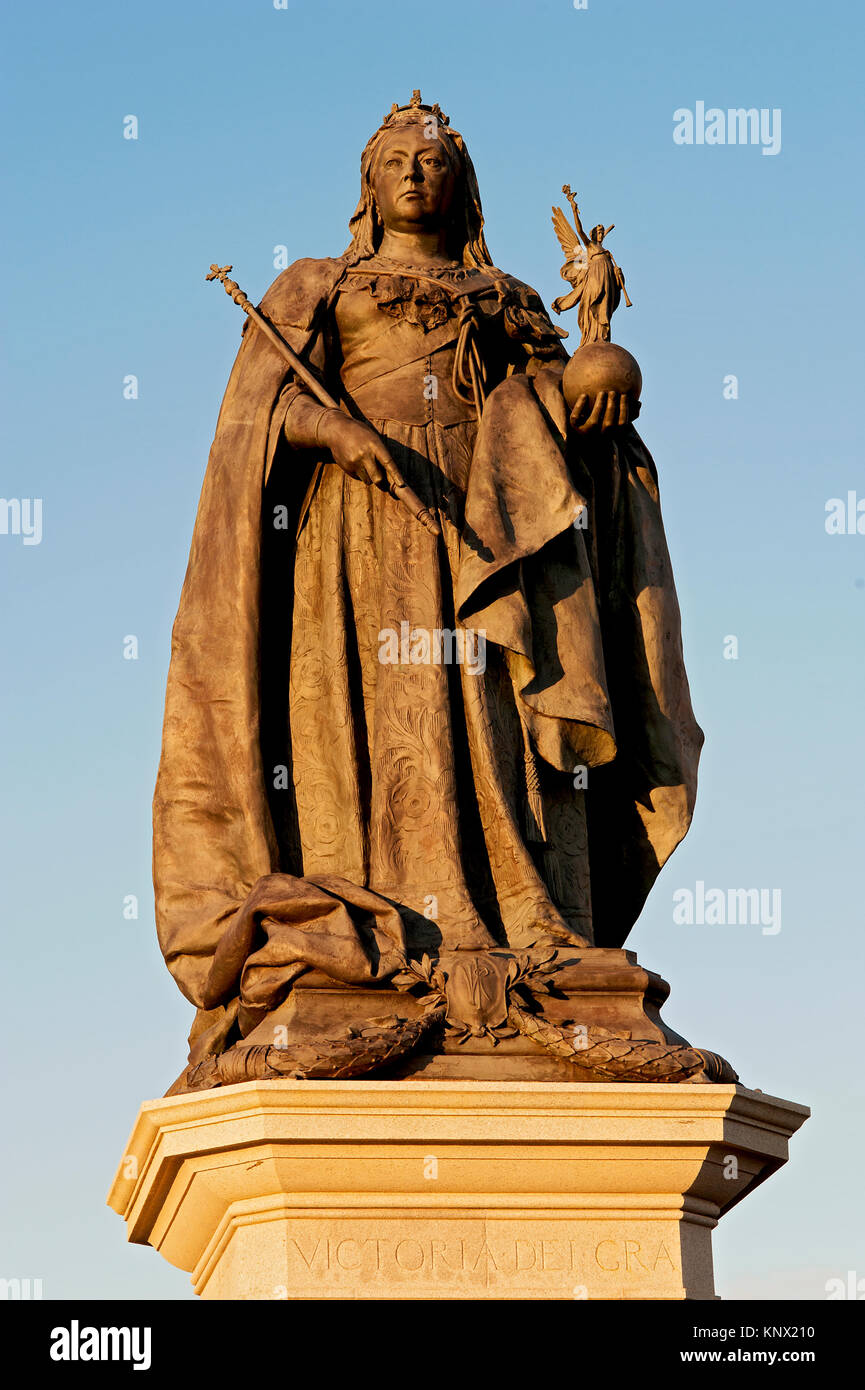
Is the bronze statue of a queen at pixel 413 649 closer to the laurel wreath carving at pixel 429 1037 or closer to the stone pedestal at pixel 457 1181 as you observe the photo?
the laurel wreath carving at pixel 429 1037

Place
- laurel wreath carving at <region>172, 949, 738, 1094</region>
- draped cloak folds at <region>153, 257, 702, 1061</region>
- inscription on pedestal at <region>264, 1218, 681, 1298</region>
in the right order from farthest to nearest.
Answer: draped cloak folds at <region>153, 257, 702, 1061</region> < laurel wreath carving at <region>172, 949, 738, 1094</region> < inscription on pedestal at <region>264, 1218, 681, 1298</region>

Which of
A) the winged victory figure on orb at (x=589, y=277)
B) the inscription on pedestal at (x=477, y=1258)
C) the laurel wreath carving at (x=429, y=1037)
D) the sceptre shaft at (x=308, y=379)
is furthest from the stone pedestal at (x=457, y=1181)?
the winged victory figure on orb at (x=589, y=277)

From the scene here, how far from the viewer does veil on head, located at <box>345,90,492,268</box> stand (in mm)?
13156

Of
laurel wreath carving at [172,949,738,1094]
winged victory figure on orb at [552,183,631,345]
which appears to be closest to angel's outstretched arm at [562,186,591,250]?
winged victory figure on orb at [552,183,631,345]

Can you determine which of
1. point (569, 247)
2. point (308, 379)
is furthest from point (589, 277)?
point (308, 379)

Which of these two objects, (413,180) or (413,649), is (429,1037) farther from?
(413,180)

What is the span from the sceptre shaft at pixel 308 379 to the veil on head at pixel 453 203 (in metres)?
0.72

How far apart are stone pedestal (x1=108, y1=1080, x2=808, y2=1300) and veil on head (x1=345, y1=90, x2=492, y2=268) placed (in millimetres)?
4695

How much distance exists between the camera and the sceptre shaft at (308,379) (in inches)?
465

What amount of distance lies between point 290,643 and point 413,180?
252 cm

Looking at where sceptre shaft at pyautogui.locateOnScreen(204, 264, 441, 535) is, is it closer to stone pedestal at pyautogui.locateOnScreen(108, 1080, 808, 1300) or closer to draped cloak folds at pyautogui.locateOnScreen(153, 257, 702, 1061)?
draped cloak folds at pyautogui.locateOnScreen(153, 257, 702, 1061)

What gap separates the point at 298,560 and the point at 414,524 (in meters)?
0.65
